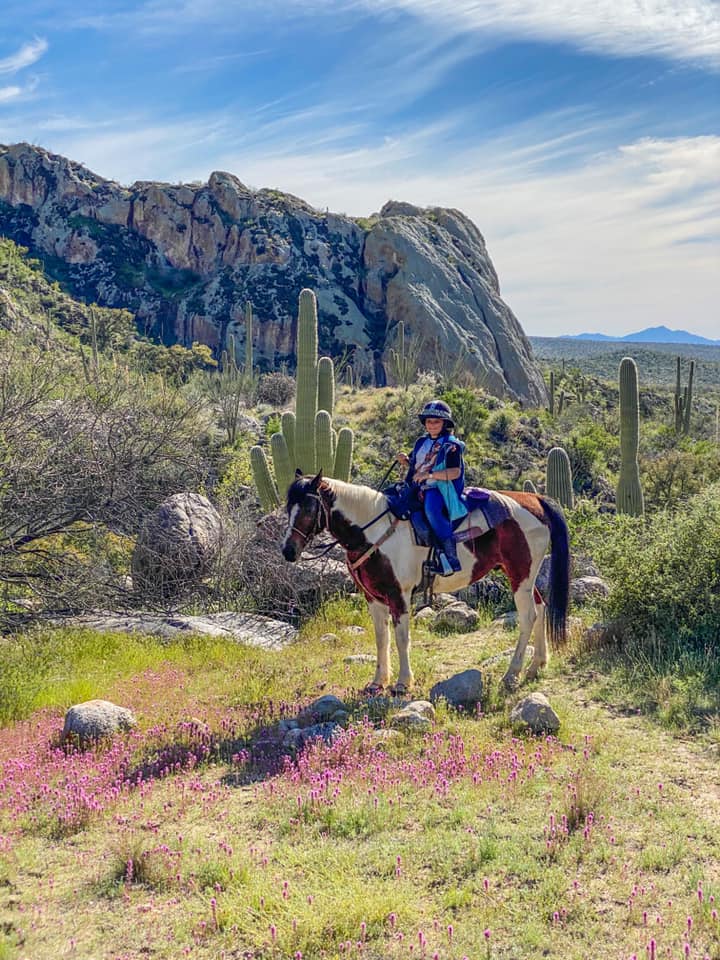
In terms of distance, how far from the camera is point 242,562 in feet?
34.7

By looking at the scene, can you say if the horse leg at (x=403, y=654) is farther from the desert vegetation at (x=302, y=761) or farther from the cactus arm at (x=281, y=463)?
the cactus arm at (x=281, y=463)

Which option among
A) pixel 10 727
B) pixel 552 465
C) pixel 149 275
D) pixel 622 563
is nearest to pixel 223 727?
pixel 10 727

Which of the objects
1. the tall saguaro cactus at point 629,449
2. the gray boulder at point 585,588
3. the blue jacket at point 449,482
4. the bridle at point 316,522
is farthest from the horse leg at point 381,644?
the tall saguaro cactus at point 629,449

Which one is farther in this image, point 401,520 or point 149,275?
point 149,275

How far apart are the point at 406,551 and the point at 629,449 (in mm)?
9559

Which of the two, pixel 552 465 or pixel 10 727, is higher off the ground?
pixel 552 465

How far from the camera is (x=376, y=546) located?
7.10 m

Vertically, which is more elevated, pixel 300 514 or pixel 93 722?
pixel 300 514

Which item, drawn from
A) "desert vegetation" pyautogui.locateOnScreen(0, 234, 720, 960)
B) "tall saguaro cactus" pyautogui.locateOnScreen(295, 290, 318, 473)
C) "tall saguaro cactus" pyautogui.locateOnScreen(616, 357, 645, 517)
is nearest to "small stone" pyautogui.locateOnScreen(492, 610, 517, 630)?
"desert vegetation" pyautogui.locateOnScreen(0, 234, 720, 960)

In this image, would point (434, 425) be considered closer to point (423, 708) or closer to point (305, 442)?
point (423, 708)

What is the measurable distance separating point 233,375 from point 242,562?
823 inches

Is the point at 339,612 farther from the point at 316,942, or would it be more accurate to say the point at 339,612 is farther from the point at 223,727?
the point at 316,942

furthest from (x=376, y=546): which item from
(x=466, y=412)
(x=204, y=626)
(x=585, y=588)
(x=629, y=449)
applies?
(x=466, y=412)

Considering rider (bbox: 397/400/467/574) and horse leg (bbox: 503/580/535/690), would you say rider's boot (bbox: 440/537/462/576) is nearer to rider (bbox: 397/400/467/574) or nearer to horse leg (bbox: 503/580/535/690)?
rider (bbox: 397/400/467/574)
